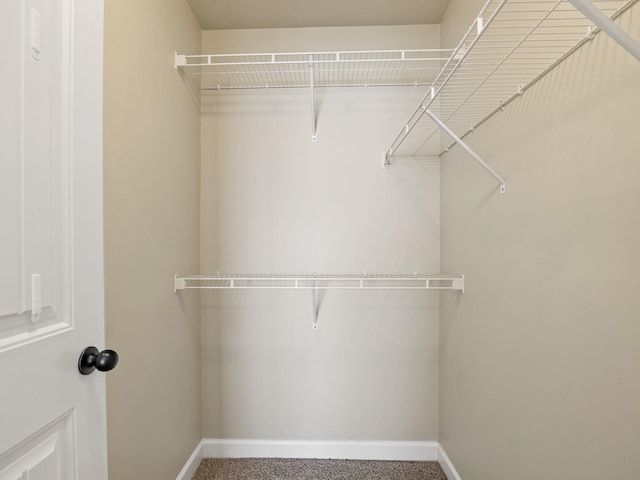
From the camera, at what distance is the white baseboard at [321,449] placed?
183 centimetres

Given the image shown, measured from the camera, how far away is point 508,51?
1.13 meters

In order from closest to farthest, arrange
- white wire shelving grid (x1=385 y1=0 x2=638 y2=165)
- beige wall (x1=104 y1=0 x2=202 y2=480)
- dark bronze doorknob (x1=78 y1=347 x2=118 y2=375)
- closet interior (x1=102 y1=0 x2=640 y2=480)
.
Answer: dark bronze doorknob (x1=78 y1=347 x2=118 y2=375) < white wire shelving grid (x1=385 y1=0 x2=638 y2=165) < beige wall (x1=104 y1=0 x2=202 y2=480) < closet interior (x1=102 y1=0 x2=640 y2=480)

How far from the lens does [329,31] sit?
1824 millimetres

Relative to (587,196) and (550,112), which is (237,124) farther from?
(587,196)

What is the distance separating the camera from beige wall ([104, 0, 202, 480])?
3.57ft

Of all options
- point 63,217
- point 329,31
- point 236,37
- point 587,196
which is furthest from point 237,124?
point 587,196

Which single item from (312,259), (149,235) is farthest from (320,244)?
(149,235)

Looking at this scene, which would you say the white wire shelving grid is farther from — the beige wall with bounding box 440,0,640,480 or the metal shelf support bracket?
the metal shelf support bracket

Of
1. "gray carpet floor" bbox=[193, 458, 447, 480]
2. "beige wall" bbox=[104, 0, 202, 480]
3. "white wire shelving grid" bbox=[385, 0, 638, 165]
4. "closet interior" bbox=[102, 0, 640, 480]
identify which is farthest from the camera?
"closet interior" bbox=[102, 0, 640, 480]

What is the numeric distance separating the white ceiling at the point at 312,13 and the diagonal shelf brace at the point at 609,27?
139cm

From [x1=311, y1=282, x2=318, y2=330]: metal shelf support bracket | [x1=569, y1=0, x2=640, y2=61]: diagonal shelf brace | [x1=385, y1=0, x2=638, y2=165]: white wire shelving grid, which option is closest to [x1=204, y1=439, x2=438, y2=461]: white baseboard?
[x1=311, y1=282, x2=318, y2=330]: metal shelf support bracket

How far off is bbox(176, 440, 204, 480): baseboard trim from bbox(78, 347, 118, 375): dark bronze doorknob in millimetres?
1224

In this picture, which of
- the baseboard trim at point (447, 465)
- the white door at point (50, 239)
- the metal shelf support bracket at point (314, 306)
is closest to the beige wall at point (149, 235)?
the white door at point (50, 239)

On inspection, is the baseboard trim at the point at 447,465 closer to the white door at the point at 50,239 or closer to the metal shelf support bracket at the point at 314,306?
the metal shelf support bracket at the point at 314,306
